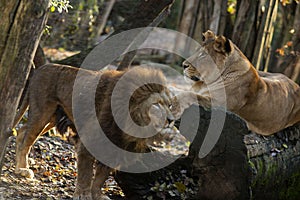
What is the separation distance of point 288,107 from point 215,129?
183 cm

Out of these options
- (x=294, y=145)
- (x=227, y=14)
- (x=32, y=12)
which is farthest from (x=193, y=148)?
(x=227, y=14)

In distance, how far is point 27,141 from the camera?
648 centimetres

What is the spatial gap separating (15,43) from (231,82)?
2.94 meters

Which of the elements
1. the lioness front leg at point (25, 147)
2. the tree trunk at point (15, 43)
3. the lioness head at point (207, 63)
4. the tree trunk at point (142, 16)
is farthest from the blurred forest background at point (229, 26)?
the tree trunk at point (15, 43)

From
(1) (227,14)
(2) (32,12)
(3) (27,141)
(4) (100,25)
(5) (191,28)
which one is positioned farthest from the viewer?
(4) (100,25)

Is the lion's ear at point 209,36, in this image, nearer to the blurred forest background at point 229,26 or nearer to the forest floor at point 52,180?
the forest floor at point 52,180

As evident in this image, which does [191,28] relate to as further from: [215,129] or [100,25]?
[215,129]

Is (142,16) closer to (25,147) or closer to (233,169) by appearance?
(25,147)

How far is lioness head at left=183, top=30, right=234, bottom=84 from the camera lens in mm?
6645

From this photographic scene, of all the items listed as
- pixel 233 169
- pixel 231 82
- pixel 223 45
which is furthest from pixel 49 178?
pixel 223 45

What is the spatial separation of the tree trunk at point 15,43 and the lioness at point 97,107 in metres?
1.23

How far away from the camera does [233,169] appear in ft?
19.0

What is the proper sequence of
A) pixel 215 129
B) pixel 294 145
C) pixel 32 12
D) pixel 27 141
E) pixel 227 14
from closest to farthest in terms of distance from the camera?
pixel 32 12 → pixel 215 129 → pixel 27 141 → pixel 294 145 → pixel 227 14

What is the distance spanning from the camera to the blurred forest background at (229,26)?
1026 cm
